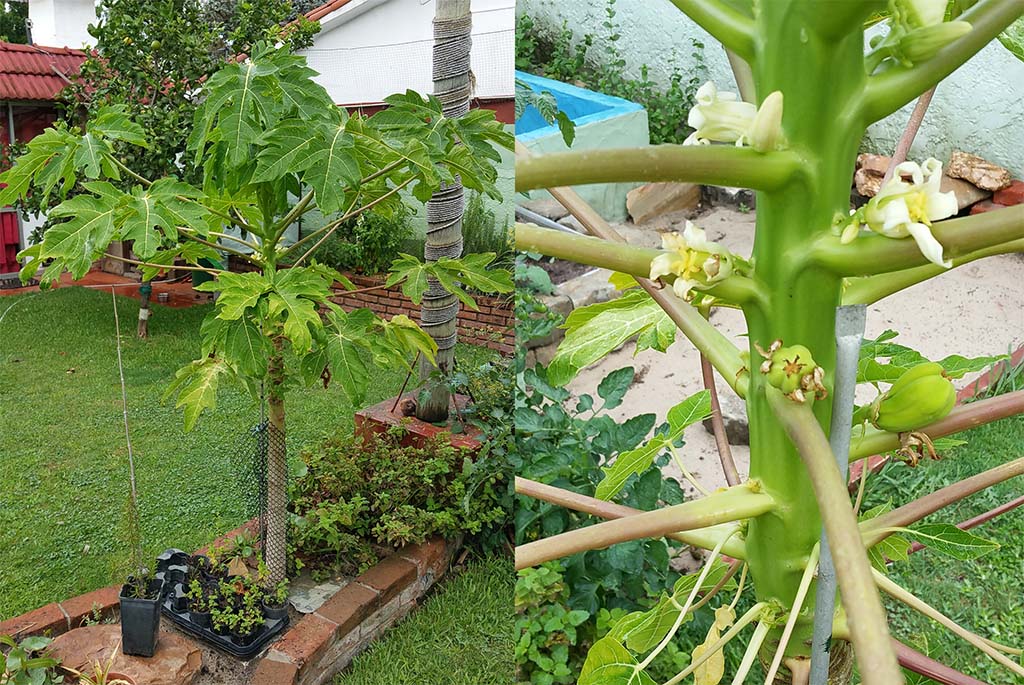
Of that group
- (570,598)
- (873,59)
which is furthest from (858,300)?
(570,598)

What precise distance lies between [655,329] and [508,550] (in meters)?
1.49

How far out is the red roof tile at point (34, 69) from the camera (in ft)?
11.7

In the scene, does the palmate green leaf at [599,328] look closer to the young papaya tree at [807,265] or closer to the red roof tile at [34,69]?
the young papaya tree at [807,265]

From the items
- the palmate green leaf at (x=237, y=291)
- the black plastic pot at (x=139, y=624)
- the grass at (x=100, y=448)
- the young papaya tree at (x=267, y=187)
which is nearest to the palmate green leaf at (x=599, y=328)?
the young papaya tree at (x=267, y=187)

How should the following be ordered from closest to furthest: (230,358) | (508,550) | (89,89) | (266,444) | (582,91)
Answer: (230,358), (266,444), (582,91), (508,550), (89,89)

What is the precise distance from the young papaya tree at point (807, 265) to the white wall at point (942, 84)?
3.71 feet

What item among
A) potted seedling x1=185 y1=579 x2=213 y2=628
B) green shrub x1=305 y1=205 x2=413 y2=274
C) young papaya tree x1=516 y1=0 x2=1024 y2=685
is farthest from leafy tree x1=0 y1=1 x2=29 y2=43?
young papaya tree x1=516 y1=0 x2=1024 y2=685

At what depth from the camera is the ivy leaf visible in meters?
0.45

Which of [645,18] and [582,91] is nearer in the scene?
[645,18]

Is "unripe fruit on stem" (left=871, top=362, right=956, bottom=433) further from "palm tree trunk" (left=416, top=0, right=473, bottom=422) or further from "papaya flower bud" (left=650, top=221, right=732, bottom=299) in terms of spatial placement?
"palm tree trunk" (left=416, top=0, right=473, bottom=422)

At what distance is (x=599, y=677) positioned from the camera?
45 centimetres

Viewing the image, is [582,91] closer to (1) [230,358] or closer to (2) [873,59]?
(1) [230,358]

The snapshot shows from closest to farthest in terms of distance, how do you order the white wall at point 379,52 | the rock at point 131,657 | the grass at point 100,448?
1. the rock at point 131,657
2. the grass at point 100,448
3. the white wall at point 379,52

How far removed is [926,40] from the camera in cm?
25
